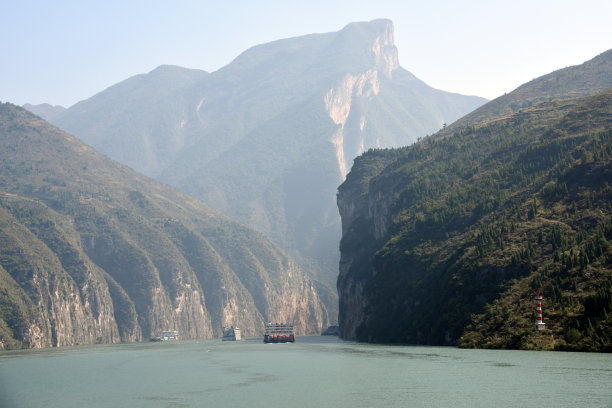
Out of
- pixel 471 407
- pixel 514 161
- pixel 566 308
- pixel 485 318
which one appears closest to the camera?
pixel 471 407

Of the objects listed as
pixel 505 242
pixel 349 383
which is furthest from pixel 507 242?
pixel 349 383

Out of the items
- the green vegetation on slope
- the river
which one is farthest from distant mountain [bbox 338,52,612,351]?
the river

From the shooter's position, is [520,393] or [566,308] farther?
[566,308]

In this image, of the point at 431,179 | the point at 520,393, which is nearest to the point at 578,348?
the point at 520,393

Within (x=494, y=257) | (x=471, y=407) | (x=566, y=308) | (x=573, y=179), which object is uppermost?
(x=573, y=179)

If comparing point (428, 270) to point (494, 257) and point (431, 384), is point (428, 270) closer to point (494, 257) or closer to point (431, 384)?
point (494, 257)

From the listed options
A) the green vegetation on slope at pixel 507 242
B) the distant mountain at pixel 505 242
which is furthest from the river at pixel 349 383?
the green vegetation on slope at pixel 507 242
